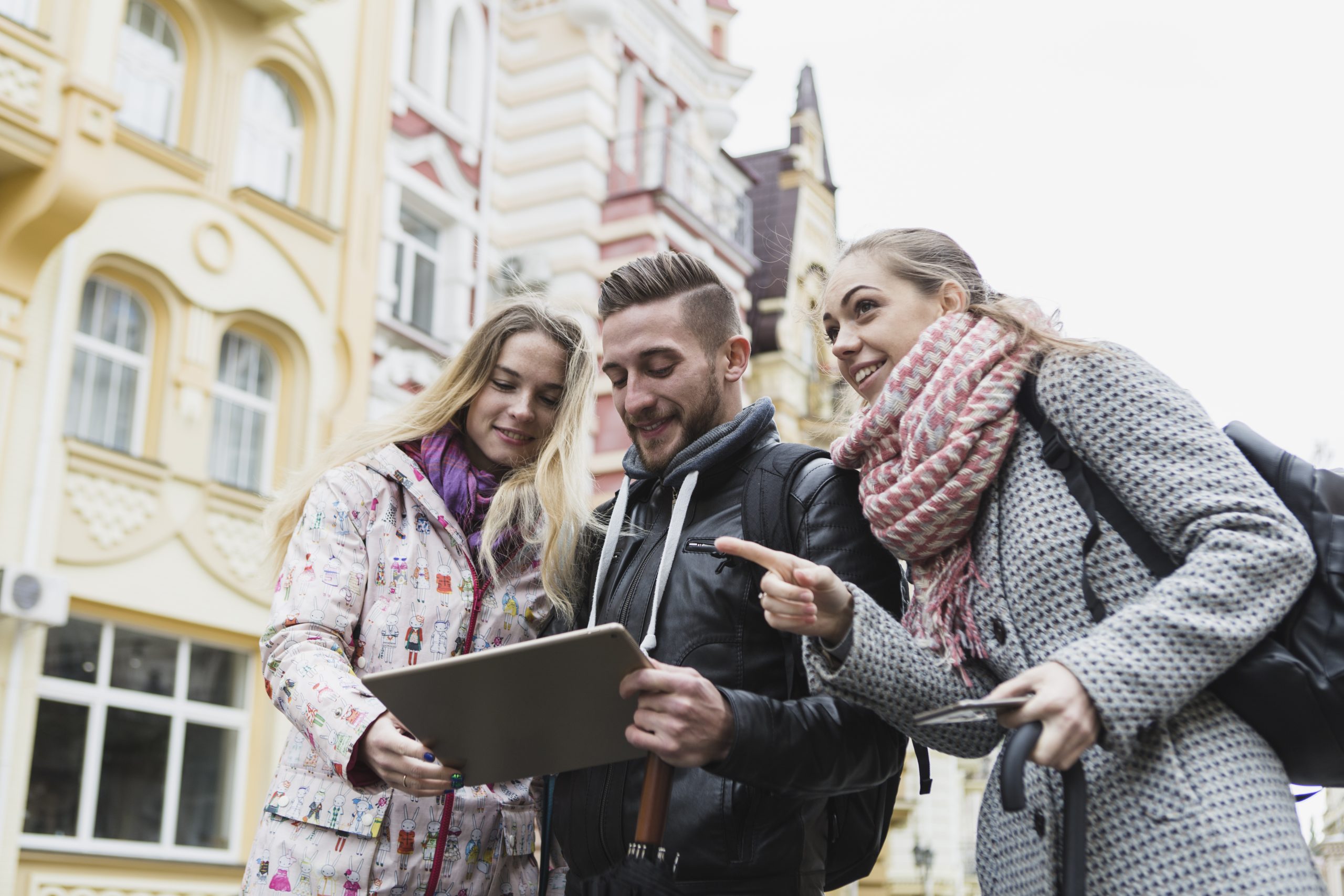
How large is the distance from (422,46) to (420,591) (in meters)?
13.4

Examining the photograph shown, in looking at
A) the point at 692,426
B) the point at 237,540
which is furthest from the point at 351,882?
the point at 237,540

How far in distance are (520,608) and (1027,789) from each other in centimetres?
139

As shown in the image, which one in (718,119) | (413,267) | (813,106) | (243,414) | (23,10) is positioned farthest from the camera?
(813,106)

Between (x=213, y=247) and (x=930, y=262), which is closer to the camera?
(x=930, y=262)

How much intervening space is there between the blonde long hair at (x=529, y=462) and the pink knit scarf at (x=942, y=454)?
3.09ft

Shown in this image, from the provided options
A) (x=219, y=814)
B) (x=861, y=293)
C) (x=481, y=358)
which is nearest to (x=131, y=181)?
(x=219, y=814)

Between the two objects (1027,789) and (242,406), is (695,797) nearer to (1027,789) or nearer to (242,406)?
(1027,789)

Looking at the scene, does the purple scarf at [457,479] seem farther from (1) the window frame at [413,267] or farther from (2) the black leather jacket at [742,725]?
(1) the window frame at [413,267]

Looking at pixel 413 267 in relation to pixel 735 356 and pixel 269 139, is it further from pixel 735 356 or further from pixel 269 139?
pixel 735 356

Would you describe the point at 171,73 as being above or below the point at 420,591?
above

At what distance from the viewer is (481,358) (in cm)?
364

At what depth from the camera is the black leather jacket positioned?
8.49 feet

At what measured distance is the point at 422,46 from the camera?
1543 centimetres

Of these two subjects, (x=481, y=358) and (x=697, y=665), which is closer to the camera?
(x=697, y=665)
